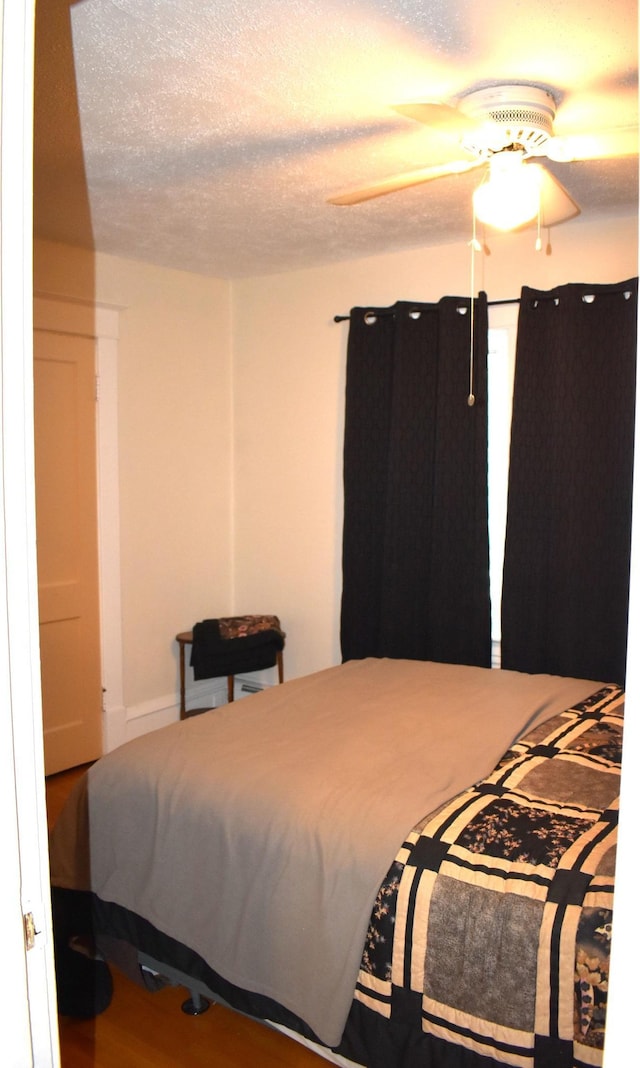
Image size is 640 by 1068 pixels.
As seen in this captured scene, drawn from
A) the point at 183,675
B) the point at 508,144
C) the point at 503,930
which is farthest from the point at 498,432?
the point at 503,930

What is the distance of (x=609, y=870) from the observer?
1.84m

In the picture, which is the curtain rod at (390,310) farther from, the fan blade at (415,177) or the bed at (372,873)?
the bed at (372,873)

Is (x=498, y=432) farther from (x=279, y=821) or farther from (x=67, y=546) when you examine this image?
(x=279, y=821)

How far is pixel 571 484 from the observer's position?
12.5ft

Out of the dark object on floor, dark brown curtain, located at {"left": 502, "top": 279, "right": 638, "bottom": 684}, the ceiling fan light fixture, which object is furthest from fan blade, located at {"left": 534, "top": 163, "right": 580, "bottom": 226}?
the dark object on floor

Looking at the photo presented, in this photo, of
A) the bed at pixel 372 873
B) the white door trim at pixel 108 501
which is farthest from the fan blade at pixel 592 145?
the white door trim at pixel 108 501

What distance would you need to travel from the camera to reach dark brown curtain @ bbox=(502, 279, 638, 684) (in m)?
3.70

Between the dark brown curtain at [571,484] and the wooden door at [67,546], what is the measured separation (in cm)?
210

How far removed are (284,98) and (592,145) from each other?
1.03 meters

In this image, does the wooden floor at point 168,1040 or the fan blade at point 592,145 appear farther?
the fan blade at point 592,145

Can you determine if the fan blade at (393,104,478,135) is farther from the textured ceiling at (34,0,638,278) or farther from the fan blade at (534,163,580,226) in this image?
the fan blade at (534,163,580,226)

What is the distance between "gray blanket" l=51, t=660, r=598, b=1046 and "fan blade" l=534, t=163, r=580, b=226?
1.67 metres

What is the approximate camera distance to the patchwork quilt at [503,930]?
67.9 inches

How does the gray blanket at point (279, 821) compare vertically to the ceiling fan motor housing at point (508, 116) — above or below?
below
